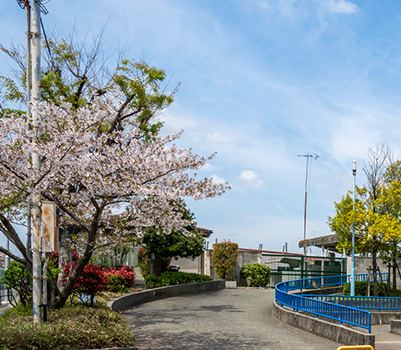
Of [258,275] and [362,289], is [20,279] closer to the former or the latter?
[362,289]

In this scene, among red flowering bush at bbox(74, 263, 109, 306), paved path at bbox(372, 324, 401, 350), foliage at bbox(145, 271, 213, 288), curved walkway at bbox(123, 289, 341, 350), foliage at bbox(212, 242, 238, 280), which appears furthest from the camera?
foliage at bbox(212, 242, 238, 280)

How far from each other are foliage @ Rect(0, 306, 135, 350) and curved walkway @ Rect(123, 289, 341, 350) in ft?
3.16

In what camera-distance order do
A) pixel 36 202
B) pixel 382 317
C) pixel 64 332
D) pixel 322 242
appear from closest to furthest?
pixel 64 332 < pixel 36 202 < pixel 382 317 < pixel 322 242

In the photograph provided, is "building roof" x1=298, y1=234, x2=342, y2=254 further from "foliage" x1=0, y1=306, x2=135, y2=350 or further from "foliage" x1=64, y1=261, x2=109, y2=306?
"foliage" x1=0, y1=306, x2=135, y2=350

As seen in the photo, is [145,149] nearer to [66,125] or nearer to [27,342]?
[66,125]

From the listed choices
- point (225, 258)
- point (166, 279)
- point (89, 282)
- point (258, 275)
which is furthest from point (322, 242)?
point (89, 282)

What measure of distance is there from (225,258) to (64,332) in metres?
20.2

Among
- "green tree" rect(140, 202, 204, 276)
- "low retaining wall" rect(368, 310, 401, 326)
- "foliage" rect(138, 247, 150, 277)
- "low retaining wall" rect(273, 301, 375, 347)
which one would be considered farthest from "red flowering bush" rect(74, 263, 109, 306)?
"foliage" rect(138, 247, 150, 277)

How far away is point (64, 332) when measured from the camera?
1027cm

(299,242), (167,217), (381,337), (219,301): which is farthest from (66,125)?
(299,242)

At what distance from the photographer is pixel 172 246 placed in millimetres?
24031

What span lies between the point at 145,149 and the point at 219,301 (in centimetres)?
Answer: 1103

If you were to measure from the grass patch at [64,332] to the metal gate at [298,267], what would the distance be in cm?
1885

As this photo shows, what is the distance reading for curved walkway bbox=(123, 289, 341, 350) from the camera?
481 inches
